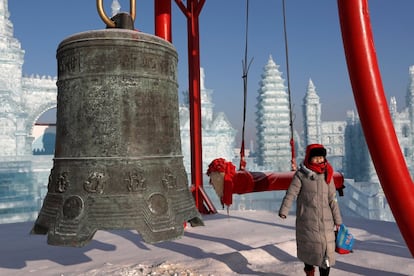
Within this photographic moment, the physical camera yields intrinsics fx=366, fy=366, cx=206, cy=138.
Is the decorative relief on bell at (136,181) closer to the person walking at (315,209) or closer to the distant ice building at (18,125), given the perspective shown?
the person walking at (315,209)

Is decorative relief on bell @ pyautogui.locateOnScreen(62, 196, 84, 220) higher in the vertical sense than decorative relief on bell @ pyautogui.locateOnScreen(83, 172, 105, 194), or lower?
lower

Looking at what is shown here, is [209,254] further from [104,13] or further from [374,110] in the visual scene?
[104,13]

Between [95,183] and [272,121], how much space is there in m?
50.2

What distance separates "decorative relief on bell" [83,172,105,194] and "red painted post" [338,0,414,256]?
6.33 feet

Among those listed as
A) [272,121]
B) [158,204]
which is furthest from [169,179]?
[272,121]

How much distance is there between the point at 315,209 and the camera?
3.31 meters

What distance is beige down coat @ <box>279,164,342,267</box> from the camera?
3.28 meters

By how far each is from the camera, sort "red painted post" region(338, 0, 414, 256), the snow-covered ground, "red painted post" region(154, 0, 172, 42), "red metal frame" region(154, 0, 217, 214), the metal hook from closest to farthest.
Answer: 1. the metal hook
2. "red painted post" region(338, 0, 414, 256)
3. the snow-covered ground
4. "red painted post" region(154, 0, 172, 42)
5. "red metal frame" region(154, 0, 217, 214)

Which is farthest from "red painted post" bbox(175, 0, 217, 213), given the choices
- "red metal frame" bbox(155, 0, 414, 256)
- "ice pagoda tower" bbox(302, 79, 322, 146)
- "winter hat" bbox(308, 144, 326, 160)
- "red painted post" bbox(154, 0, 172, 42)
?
"ice pagoda tower" bbox(302, 79, 322, 146)

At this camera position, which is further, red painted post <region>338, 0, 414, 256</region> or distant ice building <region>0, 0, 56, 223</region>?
distant ice building <region>0, 0, 56, 223</region>

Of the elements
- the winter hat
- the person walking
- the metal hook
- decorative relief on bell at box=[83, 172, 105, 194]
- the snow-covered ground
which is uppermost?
the metal hook

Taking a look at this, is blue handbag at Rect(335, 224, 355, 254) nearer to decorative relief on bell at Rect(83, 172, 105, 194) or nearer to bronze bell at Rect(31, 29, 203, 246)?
bronze bell at Rect(31, 29, 203, 246)

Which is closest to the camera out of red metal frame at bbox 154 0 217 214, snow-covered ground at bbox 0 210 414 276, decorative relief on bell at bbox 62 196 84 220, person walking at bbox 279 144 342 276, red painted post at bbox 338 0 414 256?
decorative relief on bell at bbox 62 196 84 220

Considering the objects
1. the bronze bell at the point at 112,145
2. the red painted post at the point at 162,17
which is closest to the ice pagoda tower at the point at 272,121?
the red painted post at the point at 162,17
